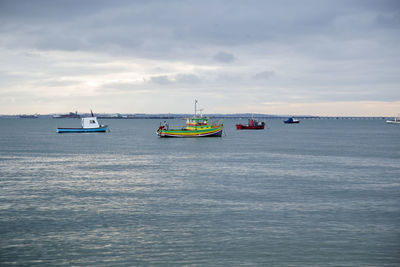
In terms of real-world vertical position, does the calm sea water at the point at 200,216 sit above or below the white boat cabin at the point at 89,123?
below

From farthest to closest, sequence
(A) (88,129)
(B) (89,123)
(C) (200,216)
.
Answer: (B) (89,123)
(A) (88,129)
(C) (200,216)

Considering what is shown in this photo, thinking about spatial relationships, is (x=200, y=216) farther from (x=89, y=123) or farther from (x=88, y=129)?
(x=89, y=123)

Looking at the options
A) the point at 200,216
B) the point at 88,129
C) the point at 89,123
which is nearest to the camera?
the point at 200,216

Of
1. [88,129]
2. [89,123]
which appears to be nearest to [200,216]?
[88,129]

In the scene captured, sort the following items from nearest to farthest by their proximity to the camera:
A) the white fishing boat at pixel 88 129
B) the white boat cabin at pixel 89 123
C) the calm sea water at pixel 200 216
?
the calm sea water at pixel 200 216 → the white fishing boat at pixel 88 129 → the white boat cabin at pixel 89 123

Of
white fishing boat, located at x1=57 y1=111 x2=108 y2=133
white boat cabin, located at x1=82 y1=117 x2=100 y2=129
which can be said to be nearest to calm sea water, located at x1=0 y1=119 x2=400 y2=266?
white fishing boat, located at x1=57 y1=111 x2=108 y2=133

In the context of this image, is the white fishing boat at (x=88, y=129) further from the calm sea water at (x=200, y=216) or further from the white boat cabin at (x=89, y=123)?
the calm sea water at (x=200, y=216)

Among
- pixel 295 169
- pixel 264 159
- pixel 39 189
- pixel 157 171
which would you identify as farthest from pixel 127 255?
pixel 264 159

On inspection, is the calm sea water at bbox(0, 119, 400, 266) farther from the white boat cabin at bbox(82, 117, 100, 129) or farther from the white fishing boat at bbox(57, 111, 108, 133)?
the white boat cabin at bbox(82, 117, 100, 129)

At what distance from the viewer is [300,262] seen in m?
19.0

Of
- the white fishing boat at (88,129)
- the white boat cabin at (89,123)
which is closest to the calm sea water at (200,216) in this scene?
the white fishing boat at (88,129)

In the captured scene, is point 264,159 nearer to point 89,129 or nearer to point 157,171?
point 157,171

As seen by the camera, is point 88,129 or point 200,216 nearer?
point 200,216

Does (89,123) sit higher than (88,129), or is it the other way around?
(89,123)
